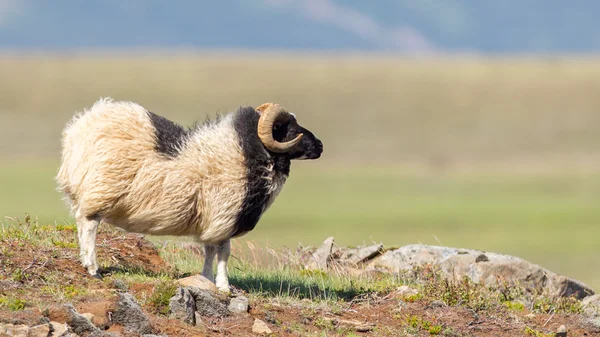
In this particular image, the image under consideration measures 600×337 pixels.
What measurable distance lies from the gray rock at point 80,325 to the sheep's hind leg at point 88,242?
2.59 meters

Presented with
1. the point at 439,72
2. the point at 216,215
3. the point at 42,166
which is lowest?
the point at 42,166

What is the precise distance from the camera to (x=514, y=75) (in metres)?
120

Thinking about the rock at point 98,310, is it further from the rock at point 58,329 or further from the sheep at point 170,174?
the sheep at point 170,174

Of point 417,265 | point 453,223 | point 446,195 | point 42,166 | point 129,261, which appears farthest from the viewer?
point 42,166

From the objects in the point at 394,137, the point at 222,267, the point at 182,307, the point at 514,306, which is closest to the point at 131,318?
the point at 182,307

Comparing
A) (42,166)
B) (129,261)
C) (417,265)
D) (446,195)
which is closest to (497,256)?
(417,265)

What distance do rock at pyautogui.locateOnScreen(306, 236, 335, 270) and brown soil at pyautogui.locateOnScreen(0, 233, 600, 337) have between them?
3.01m

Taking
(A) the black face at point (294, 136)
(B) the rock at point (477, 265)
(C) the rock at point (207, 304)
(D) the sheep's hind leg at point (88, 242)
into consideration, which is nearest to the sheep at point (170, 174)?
(D) the sheep's hind leg at point (88, 242)

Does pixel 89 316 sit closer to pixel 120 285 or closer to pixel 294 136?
A: pixel 120 285

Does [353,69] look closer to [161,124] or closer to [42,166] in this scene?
[42,166]

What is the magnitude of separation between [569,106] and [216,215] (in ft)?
324

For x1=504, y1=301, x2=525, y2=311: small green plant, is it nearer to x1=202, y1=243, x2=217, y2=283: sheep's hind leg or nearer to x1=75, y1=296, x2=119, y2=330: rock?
x1=202, y1=243, x2=217, y2=283: sheep's hind leg

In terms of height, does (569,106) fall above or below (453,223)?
above

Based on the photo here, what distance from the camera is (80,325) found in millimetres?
8461
